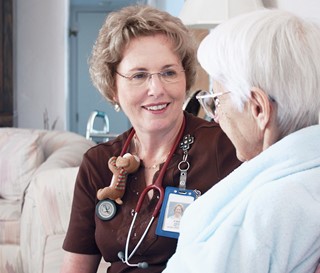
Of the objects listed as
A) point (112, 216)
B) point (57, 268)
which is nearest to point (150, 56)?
point (112, 216)

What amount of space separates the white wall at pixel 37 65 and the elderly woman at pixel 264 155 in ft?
16.5

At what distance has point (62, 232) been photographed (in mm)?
2453

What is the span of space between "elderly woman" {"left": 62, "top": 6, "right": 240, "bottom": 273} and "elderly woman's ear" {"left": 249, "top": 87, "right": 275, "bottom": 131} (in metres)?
0.52

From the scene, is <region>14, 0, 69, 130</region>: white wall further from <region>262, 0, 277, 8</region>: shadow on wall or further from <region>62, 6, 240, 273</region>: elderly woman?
<region>62, 6, 240, 273</region>: elderly woman

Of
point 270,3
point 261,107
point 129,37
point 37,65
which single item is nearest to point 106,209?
point 129,37

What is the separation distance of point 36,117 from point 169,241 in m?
4.65

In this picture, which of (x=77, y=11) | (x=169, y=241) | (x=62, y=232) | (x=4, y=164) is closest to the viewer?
(x=169, y=241)

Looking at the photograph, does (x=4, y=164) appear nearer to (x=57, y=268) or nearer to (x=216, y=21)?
(x=57, y=268)

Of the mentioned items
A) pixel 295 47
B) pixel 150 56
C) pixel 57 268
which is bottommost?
pixel 57 268

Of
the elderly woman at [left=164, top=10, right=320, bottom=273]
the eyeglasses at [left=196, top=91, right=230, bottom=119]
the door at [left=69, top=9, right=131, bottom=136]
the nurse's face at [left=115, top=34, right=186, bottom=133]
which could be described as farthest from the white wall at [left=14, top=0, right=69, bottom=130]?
the elderly woman at [left=164, top=10, right=320, bottom=273]

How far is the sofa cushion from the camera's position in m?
3.64

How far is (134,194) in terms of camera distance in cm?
158

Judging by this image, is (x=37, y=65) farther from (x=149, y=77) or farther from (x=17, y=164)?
(x=149, y=77)

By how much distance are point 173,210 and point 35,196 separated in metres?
1.22
